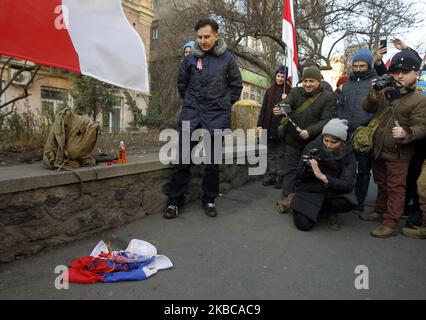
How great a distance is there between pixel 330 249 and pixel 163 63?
12791 mm

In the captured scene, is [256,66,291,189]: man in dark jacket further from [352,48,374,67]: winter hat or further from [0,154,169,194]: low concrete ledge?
[0,154,169,194]: low concrete ledge

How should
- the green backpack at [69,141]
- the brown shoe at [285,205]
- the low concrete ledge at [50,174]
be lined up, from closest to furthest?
the low concrete ledge at [50,174]
the green backpack at [69,141]
the brown shoe at [285,205]

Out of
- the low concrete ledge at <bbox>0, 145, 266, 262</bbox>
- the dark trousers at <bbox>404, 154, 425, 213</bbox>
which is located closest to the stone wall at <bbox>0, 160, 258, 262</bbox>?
the low concrete ledge at <bbox>0, 145, 266, 262</bbox>

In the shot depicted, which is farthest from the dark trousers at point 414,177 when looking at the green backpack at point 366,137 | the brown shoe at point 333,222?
the brown shoe at point 333,222

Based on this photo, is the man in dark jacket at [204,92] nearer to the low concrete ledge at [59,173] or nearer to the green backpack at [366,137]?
the low concrete ledge at [59,173]

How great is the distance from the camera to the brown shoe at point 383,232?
3.23 m

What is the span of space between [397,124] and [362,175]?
98cm

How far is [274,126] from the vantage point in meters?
5.06

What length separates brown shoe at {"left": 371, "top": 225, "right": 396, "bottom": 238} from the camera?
3.23m

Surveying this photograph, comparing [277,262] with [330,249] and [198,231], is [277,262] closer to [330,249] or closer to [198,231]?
[330,249]

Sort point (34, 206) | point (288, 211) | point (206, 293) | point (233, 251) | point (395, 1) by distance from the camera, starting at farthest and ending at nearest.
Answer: point (395, 1), point (288, 211), point (233, 251), point (34, 206), point (206, 293)

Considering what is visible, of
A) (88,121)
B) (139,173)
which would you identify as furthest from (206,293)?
(88,121)

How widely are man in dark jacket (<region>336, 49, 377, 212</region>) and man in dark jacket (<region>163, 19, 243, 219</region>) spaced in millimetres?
1428

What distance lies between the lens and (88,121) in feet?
9.76
